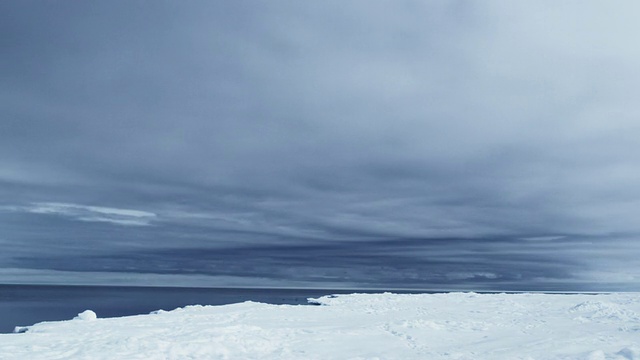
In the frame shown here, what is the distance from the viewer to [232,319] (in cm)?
2595

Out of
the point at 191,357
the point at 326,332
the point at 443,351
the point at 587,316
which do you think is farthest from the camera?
the point at 587,316

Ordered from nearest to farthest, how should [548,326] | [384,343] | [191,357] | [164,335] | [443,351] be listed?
[191,357] < [443,351] < [384,343] < [164,335] < [548,326]

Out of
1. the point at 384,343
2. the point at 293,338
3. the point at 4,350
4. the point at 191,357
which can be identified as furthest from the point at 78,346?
the point at 384,343

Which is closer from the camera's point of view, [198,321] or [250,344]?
[250,344]

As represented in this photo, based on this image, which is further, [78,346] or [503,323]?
[503,323]

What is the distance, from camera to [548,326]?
71.2 feet

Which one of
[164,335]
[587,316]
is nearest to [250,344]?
[164,335]

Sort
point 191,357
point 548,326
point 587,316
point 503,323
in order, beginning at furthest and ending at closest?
1. point 587,316
2. point 503,323
3. point 548,326
4. point 191,357

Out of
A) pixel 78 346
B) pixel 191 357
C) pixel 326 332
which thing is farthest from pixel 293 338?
pixel 78 346

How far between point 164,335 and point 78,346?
347 cm

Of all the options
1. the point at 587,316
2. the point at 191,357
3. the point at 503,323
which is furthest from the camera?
the point at 587,316

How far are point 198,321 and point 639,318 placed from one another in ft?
79.1

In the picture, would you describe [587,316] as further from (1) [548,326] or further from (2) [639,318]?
(1) [548,326]

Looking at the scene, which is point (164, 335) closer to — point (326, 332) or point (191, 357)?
point (191, 357)
